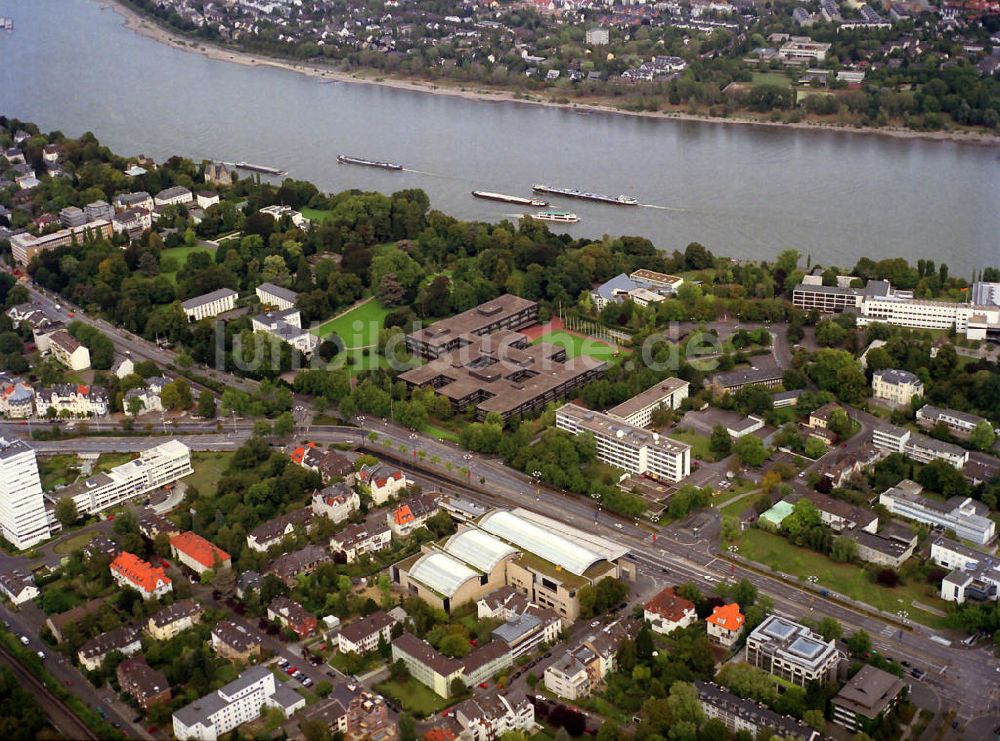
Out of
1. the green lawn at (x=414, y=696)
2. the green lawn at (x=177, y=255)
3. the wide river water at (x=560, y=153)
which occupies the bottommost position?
the green lawn at (x=414, y=696)

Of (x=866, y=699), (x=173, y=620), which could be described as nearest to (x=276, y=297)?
(x=173, y=620)

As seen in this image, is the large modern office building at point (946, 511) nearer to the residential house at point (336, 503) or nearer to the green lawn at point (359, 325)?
the residential house at point (336, 503)

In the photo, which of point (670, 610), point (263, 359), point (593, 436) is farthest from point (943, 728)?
point (263, 359)

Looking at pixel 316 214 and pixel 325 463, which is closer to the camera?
pixel 325 463

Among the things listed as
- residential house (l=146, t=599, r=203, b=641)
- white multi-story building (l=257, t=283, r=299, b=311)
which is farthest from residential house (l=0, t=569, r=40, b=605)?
white multi-story building (l=257, t=283, r=299, b=311)

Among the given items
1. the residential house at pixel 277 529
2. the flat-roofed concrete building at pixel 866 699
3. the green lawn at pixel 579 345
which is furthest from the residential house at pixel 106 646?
the green lawn at pixel 579 345

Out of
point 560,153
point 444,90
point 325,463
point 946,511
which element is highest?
point 444,90

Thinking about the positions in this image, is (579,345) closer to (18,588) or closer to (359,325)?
(359,325)
